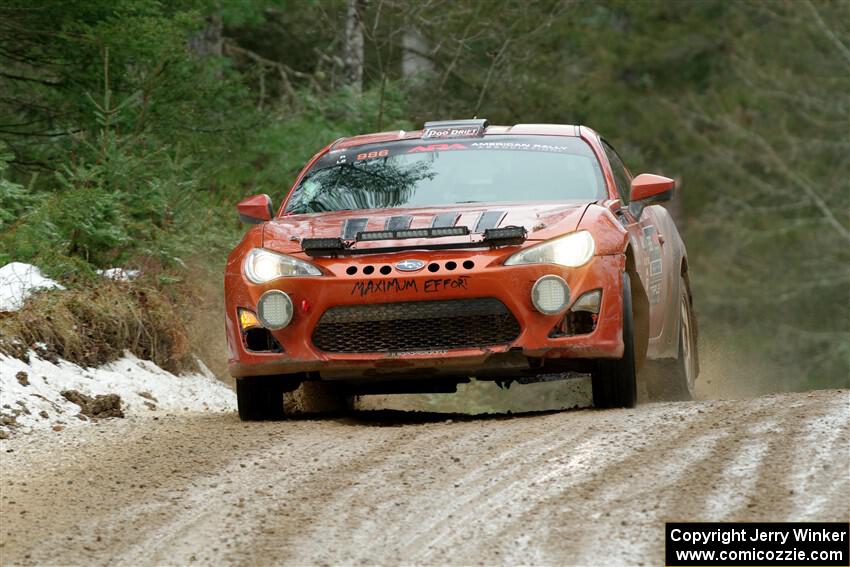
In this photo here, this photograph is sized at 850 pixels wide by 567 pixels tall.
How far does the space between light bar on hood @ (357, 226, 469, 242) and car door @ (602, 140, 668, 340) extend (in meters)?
1.16

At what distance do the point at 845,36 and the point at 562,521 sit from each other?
31494 millimetres

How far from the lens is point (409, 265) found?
7.85m

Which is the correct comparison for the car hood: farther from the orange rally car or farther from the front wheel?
the front wheel

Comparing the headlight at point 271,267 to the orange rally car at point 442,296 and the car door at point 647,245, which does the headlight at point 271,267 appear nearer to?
the orange rally car at point 442,296

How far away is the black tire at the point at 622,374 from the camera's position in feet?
26.5

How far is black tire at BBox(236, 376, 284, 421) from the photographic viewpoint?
8.46 meters

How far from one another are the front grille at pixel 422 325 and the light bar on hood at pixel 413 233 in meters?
0.38

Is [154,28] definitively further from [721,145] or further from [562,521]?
[721,145]

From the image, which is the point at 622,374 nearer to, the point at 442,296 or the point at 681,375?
the point at 442,296

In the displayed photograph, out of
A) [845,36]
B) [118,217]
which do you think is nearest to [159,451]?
[118,217]

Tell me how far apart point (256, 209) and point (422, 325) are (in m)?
1.66

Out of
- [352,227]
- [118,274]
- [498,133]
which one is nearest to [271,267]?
[352,227]

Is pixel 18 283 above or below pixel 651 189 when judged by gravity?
below

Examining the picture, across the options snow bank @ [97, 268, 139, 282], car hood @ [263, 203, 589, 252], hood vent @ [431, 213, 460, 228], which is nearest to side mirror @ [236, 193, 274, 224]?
car hood @ [263, 203, 589, 252]
